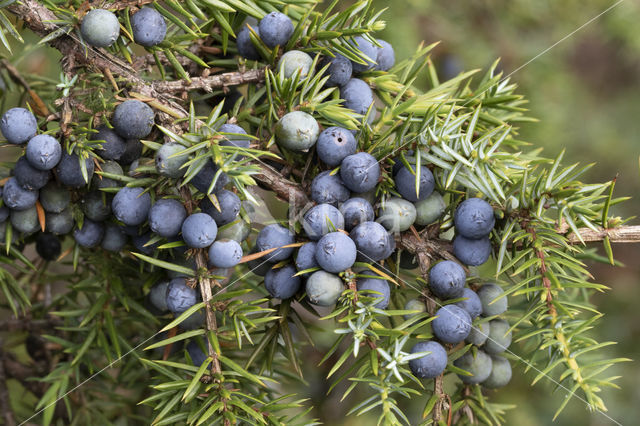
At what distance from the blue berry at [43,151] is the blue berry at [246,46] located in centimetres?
29

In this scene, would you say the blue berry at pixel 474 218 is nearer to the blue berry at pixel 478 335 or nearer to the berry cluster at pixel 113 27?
the blue berry at pixel 478 335

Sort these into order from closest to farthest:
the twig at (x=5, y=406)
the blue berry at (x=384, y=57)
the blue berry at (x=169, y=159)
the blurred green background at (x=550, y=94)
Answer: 1. the blue berry at (x=169, y=159)
2. the blue berry at (x=384, y=57)
3. the twig at (x=5, y=406)
4. the blurred green background at (x=550, y=94)

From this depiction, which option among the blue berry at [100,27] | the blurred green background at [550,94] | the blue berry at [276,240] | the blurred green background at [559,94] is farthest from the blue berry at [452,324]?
the blurred green background at [550,94]

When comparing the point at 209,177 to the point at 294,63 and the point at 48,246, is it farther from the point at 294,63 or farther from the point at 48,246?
the point at 48,246

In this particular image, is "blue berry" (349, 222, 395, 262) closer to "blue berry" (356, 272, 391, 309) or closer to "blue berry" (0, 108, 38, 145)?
"blue berry" (356, 272, 391, 309)

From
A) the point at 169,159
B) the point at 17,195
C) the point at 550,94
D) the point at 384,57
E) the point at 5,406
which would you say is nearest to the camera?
the point at 169,159

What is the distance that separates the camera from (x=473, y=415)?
2.75 feet

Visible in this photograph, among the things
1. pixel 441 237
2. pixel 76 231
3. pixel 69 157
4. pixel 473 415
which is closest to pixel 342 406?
pixel 473 415

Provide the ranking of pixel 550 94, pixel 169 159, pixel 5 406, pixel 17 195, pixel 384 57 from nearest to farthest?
pixel 169 159 < pixel 17 195 < pixel 384 57 < pixel 5 406 < pixel 550 94

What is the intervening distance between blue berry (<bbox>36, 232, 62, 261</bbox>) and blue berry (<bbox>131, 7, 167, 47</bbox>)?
0.37 m

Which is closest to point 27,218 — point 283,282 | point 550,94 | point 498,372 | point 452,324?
point 283,282

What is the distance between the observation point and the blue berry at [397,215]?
2.36ft

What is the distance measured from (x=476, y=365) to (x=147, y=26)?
61 cm

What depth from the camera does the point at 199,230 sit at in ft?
2.15
